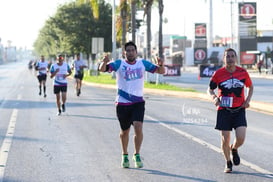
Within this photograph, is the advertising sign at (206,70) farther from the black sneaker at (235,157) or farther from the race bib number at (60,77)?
the black sneaker at (235,157)

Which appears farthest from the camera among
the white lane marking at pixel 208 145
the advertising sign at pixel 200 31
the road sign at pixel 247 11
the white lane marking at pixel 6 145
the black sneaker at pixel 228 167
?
the advertising sign at pixel 200 31

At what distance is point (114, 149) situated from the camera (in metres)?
10.8

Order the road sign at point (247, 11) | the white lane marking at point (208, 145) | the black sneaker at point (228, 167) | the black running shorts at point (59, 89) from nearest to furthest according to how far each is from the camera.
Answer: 1. the black sneaker at point (228, 167)
2. the white lane marking at point (208, 145)
3. the black running shorts at point (59, 89)
4. the road sign at point (247, 11)

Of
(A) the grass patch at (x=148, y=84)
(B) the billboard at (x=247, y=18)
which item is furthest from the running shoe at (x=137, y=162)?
(B) the billboard at (x=247, y=18)

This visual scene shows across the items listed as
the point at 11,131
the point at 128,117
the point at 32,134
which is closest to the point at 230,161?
the point at 128,117

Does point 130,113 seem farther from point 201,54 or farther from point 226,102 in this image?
point 201,54

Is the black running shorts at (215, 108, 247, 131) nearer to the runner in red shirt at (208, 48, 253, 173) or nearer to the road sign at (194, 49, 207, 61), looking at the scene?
the runner in red shirt at (208, 48, 253, 173)

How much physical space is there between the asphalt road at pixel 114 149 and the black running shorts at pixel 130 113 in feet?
2.33

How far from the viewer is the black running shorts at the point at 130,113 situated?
8.88 metres

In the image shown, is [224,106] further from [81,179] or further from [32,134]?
[32,134]

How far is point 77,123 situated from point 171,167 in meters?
6.80

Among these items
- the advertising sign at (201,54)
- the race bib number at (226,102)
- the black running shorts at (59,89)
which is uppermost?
the advertising sign at (201,54)

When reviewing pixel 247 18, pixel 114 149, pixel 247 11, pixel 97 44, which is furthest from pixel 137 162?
pixel 247 11

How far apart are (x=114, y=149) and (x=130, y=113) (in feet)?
6.59
